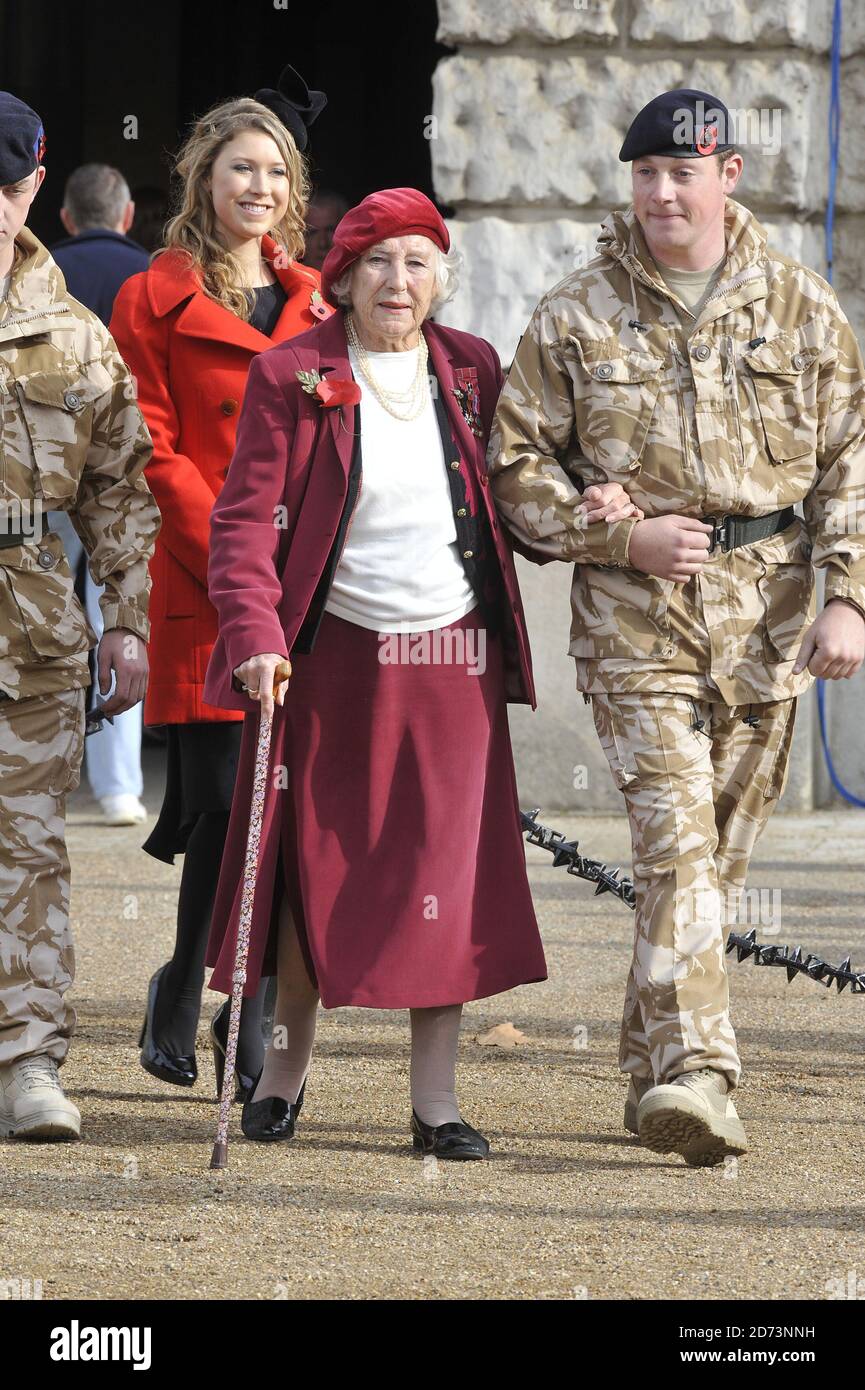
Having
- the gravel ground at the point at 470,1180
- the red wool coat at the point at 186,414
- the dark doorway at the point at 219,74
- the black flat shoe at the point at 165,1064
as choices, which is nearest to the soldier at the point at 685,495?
the gravel ground at the point at 470,1180

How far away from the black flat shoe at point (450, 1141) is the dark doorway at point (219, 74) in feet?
31.1

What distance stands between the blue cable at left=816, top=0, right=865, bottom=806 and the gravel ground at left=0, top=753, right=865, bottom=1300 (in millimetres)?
2754

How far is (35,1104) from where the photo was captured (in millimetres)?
4516

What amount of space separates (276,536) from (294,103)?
1.39m

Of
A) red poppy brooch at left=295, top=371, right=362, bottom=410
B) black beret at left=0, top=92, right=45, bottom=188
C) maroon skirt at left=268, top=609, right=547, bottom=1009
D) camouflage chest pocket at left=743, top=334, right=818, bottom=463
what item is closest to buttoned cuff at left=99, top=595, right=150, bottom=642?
maroon skirt at left=268, top=609, right=547, bottom=1009

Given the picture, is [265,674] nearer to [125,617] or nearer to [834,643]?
[125,617]

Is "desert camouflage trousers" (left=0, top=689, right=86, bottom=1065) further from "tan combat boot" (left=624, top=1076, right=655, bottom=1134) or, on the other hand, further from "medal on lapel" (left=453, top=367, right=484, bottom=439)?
"tan combat boot" (left=624, top=1076, right=655, bottom=1134)

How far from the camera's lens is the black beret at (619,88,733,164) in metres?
4.38

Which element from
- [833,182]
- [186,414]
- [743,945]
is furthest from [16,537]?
[833,182]

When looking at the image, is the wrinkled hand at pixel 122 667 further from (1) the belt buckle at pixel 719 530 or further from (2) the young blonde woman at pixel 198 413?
(1) the belt buckle at pixel 719 530

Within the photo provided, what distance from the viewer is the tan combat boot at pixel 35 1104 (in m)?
4.50

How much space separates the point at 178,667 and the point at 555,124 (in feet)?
14.1

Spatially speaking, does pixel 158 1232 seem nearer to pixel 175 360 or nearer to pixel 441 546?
pixel 441 546

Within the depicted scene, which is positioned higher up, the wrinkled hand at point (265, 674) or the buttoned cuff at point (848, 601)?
the buttoned cuff at point (848, 601)
